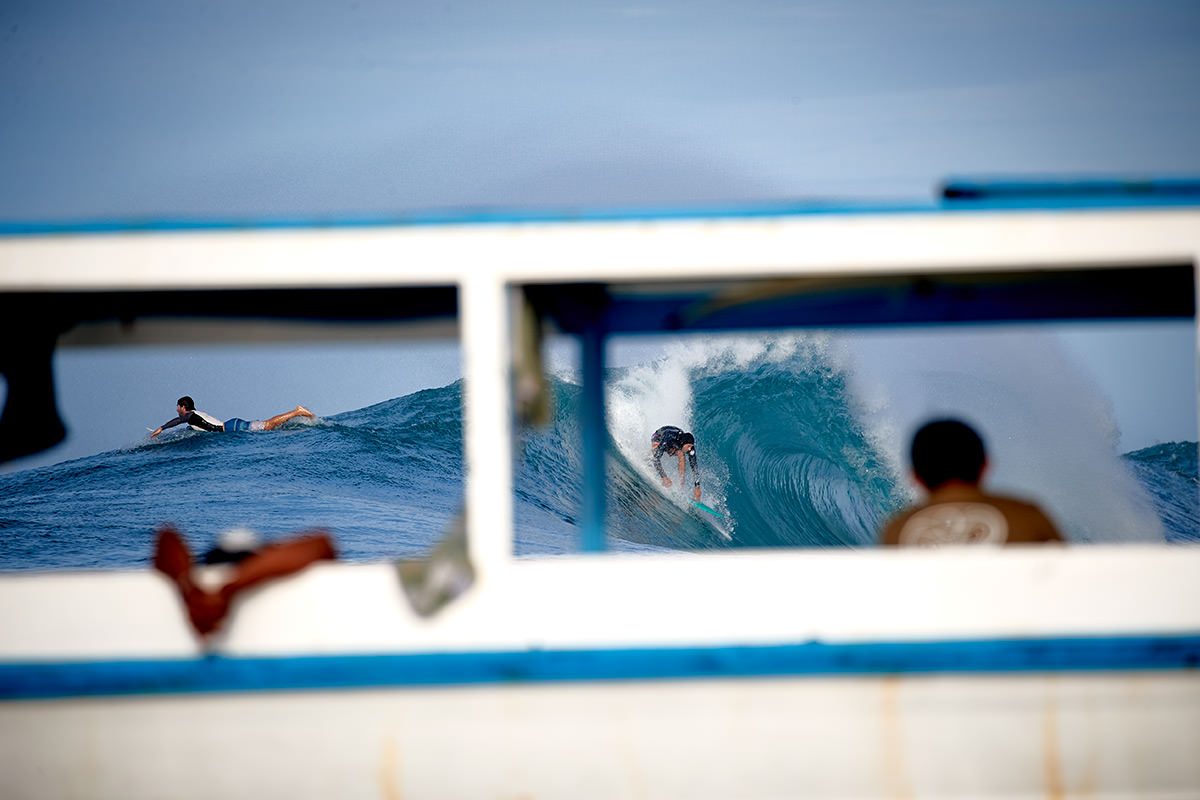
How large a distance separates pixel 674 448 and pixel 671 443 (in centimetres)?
27

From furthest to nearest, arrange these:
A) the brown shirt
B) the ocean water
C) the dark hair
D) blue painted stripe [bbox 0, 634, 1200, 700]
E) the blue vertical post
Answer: the ocean water → the blue vertical post → the dark hair → the brown shirt → blue painted stripe [bbox 0, 634, 1200, 700]

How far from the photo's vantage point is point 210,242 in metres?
2.75

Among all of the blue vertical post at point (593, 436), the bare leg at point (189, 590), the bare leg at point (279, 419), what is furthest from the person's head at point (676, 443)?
the bare leg at point (189, 590)

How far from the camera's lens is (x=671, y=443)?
20.9m

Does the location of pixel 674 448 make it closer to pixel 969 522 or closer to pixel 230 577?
pixel 969 522

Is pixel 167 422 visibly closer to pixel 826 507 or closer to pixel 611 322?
pixel 826 507

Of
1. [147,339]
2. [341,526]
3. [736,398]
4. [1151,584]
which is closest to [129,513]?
[341,526]

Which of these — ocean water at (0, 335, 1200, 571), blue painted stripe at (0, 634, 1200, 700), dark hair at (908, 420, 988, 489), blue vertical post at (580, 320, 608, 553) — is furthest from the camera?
ocean water at (0, 335, 1200, 571)

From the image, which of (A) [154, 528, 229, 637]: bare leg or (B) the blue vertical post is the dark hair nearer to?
(B) the blue vertical post

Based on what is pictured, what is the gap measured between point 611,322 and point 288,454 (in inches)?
644

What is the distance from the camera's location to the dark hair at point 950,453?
2934 mm

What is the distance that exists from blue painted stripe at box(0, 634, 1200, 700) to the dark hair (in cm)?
56

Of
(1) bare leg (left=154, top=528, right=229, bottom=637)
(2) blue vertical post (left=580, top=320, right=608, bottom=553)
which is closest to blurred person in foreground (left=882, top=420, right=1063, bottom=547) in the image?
(2) blue vertical post (left=580, top=320, right=608, bottom=553)

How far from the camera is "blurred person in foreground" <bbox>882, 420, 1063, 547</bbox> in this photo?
2.82 metres
